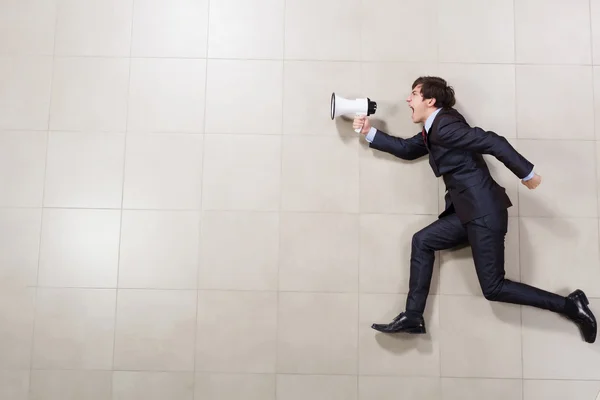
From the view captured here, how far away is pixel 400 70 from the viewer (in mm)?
2609

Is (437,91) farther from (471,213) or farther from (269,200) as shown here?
(269,200)

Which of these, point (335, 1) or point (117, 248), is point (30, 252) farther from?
point (335, 1)

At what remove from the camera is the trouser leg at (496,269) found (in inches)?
90.8

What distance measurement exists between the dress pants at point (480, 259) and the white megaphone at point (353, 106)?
0.65m

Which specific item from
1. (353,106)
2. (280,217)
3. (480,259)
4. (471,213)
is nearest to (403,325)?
(480,259)

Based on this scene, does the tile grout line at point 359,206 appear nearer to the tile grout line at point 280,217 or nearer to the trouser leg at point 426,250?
the trouser leg at point 426,250

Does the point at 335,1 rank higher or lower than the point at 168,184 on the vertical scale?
higher

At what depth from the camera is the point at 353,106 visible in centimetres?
248

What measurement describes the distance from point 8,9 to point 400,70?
6.97 ft

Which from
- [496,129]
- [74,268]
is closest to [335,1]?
[496,129]

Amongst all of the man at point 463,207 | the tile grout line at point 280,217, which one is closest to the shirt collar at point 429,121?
the man at point 463,207

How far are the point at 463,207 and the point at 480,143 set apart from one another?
12.2 inches

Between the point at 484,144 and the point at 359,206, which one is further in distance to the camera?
the point at 359,206

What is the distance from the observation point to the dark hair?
2.40 metres
